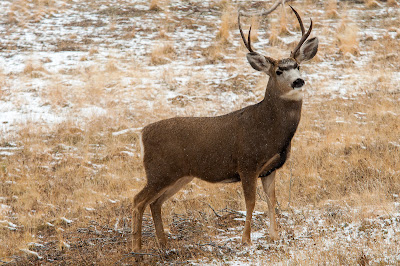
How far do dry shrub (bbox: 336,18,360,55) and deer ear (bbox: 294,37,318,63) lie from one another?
894cm

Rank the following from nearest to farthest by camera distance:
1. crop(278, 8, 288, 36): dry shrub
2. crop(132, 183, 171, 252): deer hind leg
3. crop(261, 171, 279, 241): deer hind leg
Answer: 1. crop(261, 171, 279, 241): deer hind leg
2. crop(132, 183, 171, 252): deer hind leg
3. crop(278, 8, 288, 36): dry shrub

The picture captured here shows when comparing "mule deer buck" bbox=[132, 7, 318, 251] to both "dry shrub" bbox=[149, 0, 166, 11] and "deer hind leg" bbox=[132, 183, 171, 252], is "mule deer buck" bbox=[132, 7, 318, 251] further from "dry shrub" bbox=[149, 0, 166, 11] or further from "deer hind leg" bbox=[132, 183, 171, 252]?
"dry shrub" bbox=[149, 0, 166, 11]

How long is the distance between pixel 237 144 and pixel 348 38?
35.4 feet

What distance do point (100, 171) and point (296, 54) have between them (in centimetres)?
494

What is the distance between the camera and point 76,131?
1073 cm

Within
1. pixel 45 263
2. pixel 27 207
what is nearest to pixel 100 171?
pixel 27 207

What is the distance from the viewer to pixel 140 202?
5.66 meters

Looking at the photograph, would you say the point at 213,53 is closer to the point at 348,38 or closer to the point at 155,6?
the point at 348,38

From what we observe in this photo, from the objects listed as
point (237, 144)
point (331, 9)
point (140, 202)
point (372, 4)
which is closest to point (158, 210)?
point (140, 202)

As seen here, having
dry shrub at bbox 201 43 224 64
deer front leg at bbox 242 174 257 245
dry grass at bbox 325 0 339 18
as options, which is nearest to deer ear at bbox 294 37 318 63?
deer front leg at bbox 242 174 257 245

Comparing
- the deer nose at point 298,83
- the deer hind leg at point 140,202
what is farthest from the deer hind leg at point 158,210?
the deer nose at point 298,83

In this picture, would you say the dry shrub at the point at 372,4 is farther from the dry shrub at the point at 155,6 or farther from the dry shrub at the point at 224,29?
the dry shrub at the point at 155,6

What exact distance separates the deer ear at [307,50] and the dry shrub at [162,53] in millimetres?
8889

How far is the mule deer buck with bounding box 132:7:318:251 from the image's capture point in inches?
204
